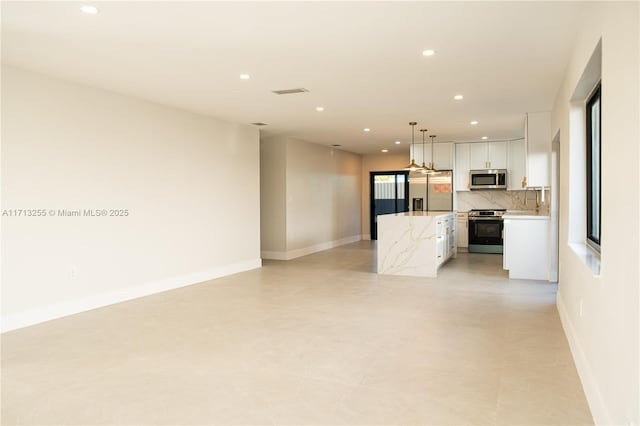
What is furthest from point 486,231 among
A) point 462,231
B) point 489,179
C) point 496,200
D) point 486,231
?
point 489,179

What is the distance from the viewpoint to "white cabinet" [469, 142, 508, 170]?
10008 millimetres

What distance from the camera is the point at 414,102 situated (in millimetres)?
6121

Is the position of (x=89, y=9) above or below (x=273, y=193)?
above

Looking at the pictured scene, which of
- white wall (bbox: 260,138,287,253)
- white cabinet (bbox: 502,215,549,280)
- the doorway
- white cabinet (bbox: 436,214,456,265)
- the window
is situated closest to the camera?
the window

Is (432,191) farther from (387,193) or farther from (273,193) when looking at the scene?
(273,193)

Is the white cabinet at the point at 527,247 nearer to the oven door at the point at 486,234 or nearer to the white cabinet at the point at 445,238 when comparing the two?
the white cabinet at the point at 445,238

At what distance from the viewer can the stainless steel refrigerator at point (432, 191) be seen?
1038cm

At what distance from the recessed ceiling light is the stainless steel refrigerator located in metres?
8.25

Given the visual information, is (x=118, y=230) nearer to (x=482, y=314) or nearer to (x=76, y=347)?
(x=76, y=347)

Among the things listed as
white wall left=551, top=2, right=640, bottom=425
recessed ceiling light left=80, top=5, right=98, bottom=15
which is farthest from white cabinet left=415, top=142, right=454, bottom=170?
recessed ceiling light left=80, top=5, right=98, bottom=15

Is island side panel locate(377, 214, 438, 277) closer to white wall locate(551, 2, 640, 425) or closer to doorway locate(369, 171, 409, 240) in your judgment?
white wall locate(551, 2, 640, 425)

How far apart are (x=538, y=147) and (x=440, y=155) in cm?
352

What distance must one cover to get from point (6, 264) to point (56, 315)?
75 cm

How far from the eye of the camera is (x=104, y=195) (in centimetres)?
539
